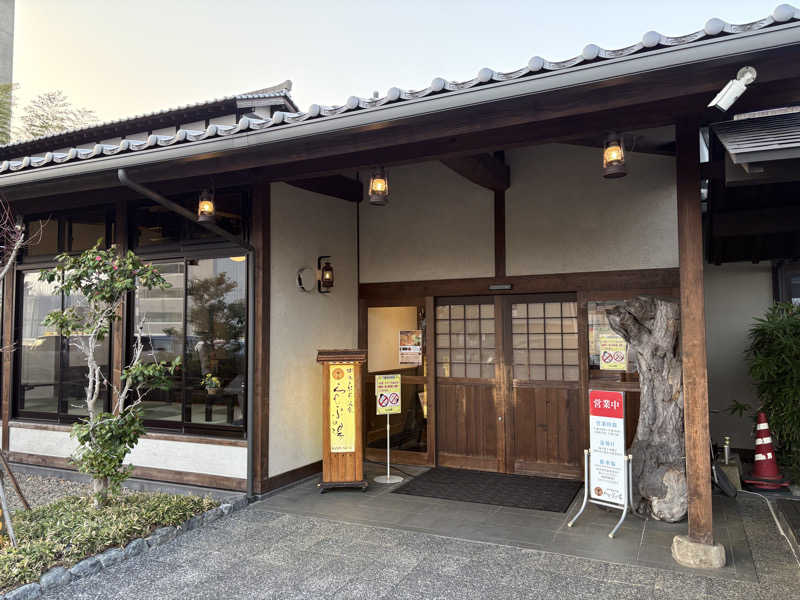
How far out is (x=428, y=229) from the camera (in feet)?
21.3

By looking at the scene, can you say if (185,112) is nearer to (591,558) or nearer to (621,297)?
(621,297)

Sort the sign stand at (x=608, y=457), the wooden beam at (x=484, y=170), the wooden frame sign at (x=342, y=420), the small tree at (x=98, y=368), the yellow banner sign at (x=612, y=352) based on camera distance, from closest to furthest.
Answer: the small tree at (x=98, y=368) < the sign stand at (x=608, y=457) < the wooden beam at (x=484, y=170) < the wooden frame sign at (x=342, y=420) < the yellow banner sign at (x=612, y=352)

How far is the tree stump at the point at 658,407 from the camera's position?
4477 millimetres

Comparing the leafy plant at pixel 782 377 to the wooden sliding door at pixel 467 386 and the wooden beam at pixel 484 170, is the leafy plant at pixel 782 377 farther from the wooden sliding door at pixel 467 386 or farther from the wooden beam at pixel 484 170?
the wooden beam at pixel 484 170

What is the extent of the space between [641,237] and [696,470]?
2547 millimetres

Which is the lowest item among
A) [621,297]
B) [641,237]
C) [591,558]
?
[591,558]

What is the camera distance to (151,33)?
18188 mm

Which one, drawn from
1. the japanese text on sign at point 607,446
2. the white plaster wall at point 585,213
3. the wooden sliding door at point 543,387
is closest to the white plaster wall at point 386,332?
the wooden sliding door at point 543,387

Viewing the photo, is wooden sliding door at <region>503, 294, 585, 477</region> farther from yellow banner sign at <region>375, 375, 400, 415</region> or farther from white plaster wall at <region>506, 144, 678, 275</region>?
yellow banner sign at <region>375, 375, 400, 415</region>

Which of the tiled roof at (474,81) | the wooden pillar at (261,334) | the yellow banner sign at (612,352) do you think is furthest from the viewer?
the yellow banner sign at (612,352)

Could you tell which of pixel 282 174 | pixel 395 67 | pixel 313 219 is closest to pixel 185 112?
pixel 313 219

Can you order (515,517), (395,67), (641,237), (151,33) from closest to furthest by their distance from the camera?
(515,517) < (641,237) < (151,33) < (395,67)

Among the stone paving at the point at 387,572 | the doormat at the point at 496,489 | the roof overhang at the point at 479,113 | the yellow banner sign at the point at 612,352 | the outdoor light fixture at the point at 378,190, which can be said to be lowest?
the stone paving at the point at 387,572

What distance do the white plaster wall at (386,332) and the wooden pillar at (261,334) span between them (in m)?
1.80
